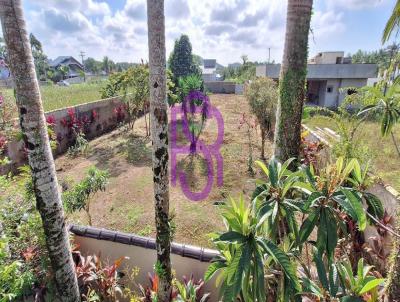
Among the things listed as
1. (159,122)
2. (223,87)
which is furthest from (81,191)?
(223,87)

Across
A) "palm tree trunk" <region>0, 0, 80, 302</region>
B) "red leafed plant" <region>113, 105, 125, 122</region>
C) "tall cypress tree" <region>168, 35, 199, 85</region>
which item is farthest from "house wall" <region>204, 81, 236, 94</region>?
"palm tree trunk" <region>0, 0, 80, 302</region>

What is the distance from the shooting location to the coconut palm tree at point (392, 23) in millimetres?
3283

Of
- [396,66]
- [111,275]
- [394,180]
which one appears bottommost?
[111,275]

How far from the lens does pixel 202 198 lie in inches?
245

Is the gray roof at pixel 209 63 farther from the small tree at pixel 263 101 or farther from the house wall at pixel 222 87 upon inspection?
the small tree at pixel 263 101

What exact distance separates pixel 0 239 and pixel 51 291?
86 cm

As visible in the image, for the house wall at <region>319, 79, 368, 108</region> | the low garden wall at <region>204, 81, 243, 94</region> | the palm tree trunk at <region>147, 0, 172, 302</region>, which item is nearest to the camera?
the palm tree trunk at <region>147, 0, 172, 302</region>

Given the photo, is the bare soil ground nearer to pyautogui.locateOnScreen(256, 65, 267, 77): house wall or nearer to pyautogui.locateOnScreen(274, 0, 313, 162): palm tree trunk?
pyautogui.locateOnScreen(274, 0, 313, 162): palm tree trunk

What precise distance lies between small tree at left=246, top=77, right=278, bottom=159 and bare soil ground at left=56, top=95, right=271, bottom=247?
1.12m

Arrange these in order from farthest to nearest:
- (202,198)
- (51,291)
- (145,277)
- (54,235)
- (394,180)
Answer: (202,198) < (394,180) < (145,277) < (51,291) < (54,235)

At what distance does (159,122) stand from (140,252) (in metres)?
2.01

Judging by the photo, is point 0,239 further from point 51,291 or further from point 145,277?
point 145,277

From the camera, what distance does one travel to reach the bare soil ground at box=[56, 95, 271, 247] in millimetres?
Answer: 5098

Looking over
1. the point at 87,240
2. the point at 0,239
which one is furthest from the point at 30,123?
the point at 87,240
